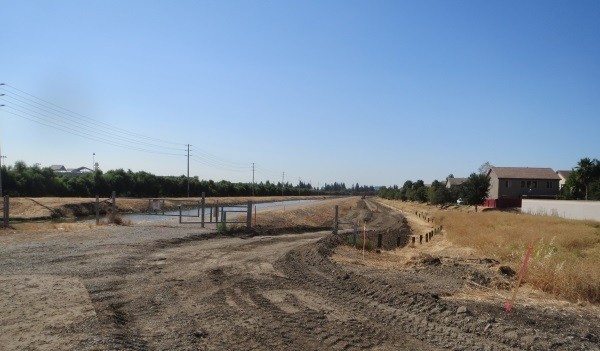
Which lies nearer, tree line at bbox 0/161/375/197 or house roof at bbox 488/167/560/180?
tree line at bbox 0/161/375/197

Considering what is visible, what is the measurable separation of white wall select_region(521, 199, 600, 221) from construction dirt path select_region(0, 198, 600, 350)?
41.8 metres

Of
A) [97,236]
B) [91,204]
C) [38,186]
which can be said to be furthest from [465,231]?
[38,186]

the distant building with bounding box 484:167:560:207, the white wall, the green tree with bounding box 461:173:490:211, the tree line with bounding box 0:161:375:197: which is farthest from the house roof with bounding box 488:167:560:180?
the tree line with bounding box 0:161:375:197

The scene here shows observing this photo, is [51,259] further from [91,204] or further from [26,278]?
[91,204]

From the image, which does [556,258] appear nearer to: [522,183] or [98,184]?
[98,184]

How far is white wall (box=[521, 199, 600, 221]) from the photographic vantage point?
51062 millimetres

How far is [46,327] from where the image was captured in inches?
297

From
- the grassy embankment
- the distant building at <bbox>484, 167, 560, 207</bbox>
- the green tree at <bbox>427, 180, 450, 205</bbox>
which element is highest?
the distant building at <bbox>484, 167, 560, 207</bbox>

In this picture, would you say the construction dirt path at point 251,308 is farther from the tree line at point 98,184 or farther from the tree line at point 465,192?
the tree line at point 465,192

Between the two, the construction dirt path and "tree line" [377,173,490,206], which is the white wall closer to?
"tree line" [377,173,490,206]

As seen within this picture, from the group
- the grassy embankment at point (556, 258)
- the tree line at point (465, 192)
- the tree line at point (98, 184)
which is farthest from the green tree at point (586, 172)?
the tree line at point (98, 184)

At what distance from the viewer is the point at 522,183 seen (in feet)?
333

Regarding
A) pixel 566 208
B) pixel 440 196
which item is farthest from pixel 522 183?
pixel 566 208

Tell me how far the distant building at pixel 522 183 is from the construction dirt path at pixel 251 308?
299 feet
